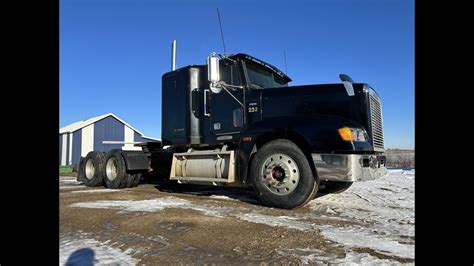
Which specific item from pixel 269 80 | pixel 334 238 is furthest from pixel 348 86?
pixel 334 238

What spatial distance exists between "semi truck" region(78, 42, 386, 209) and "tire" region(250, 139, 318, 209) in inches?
0.7

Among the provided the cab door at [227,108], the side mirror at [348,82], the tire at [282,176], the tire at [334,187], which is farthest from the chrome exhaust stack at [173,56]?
the tire at [334,187]

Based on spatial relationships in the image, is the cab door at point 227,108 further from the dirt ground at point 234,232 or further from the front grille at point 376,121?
the front grille at point 376,121

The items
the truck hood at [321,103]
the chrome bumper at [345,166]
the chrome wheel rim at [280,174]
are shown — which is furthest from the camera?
the truck hood at [321,103]

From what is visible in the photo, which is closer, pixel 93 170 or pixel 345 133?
pixel 345 133

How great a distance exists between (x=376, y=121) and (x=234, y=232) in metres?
3.83

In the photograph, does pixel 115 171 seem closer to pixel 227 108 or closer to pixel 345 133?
pixel 227 108

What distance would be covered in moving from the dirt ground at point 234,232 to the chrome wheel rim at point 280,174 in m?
0.41

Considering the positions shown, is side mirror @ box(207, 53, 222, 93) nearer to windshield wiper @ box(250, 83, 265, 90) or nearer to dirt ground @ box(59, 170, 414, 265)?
windshield wiper @ box(250, 83, 265, 90)

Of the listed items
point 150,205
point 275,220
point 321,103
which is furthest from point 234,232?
point 321,103

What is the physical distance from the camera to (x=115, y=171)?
9742 millimetres

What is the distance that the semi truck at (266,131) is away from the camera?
5.66 meters
